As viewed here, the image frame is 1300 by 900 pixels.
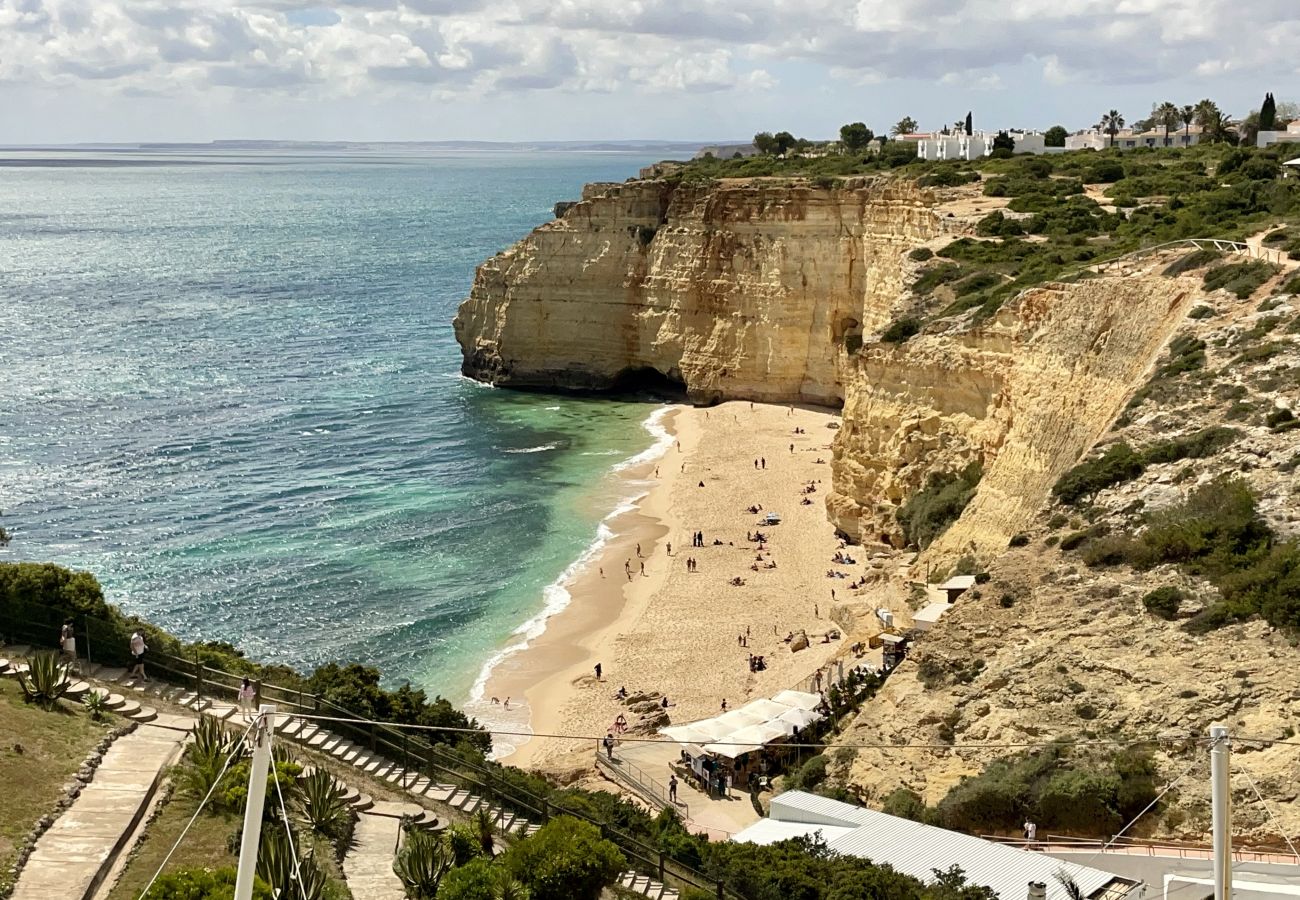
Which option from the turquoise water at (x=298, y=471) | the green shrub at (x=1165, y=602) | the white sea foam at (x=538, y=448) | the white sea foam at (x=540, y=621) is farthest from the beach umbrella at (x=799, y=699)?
the white sea foam at (x=538, y=448)

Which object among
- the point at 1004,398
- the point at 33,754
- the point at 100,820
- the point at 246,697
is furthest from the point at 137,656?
the point at 1004,398

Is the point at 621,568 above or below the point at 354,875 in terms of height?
below

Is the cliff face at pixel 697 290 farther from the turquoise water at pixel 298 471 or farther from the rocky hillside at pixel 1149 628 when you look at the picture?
the rocky hillside at pixel 1149 628

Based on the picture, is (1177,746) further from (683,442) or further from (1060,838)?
(683,442)

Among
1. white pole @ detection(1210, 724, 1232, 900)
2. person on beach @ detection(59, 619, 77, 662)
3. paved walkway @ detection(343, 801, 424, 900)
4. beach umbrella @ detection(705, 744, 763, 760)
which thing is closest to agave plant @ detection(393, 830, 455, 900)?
paved walkway @ detection(343, 801, 424, 900)

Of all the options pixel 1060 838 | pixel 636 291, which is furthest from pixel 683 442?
pixel 1060 838
